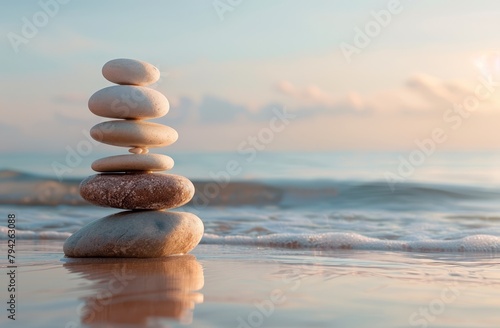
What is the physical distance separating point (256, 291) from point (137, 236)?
79.7 inches

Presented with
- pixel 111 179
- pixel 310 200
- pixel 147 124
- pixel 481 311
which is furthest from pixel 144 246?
pixel 310 200

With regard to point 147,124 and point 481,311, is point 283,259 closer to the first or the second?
point 147,124

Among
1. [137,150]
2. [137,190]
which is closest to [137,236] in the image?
[137,190]

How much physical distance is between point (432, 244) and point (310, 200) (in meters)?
7.69

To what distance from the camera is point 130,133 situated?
6059 millimetres

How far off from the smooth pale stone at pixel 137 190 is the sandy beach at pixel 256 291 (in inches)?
21.8

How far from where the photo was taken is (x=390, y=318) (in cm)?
346

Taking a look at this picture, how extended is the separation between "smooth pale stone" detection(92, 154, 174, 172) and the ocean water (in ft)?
6.20

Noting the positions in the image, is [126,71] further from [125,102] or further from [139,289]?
[139,289]

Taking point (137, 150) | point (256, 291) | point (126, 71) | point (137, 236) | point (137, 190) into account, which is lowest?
point (256, 291)

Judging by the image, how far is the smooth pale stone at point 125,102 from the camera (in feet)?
19.8

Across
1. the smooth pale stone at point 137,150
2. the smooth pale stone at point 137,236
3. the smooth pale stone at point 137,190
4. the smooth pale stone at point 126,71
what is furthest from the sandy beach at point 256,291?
the smooth pale stone at point 126,71

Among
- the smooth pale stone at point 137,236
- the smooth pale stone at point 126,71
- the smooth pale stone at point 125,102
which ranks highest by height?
the smooth pale stone at point 126,71

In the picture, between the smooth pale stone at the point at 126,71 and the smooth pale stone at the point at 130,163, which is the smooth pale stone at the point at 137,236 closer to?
the smooth pale stone at the point at 130,163
